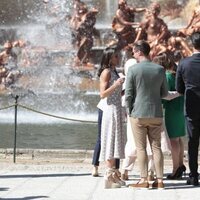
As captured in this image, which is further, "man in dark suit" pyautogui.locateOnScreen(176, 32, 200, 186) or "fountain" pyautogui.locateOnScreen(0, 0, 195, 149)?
"fountain" pyautogui.locateOnScreen(0, 0, 195, 149)

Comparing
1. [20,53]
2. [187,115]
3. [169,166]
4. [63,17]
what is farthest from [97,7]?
[187,115]

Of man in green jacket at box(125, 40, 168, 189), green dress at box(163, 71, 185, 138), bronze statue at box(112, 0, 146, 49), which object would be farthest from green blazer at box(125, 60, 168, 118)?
bronze statue at box(112, 0, 146, 49)

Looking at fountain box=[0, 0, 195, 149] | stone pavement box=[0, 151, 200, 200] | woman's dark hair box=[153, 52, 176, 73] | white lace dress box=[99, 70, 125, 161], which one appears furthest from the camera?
fountain box=[0, 0, 195, 149]

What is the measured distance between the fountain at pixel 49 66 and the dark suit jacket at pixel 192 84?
37.1 feet

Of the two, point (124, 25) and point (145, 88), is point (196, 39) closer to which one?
point (145, 88)

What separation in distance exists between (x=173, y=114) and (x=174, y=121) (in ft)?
0.30

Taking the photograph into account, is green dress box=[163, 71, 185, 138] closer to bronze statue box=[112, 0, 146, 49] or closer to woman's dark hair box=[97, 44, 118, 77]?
woman's dark hair box=[97, 44, 118, 77]

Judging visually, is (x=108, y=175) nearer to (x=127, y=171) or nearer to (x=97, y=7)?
(x=127, y=171)

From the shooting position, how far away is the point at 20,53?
25266 millimetres

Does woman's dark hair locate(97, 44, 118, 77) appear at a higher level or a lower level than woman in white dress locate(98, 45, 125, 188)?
higher

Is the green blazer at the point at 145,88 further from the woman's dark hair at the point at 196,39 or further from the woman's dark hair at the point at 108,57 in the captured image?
the woman's dark hair at the point at 196,39

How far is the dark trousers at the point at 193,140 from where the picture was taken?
7.36m

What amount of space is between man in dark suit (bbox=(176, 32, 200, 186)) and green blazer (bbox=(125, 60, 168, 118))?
0.39m

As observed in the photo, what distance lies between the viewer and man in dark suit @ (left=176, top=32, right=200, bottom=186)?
7332mm
